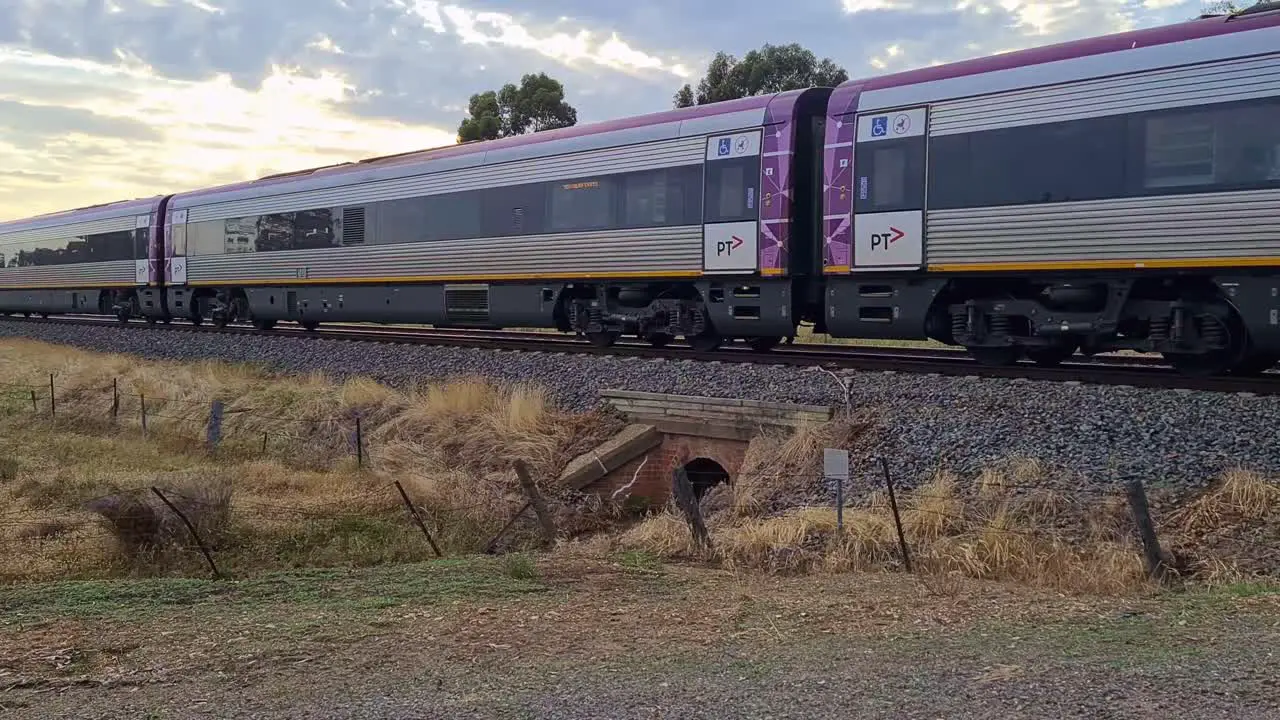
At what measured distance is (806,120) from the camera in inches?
537

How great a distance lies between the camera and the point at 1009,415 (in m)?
9.80

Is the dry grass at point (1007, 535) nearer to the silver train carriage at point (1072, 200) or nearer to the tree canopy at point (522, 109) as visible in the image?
the silver train carriage at point (1072, 200)

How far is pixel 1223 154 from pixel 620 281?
7887mm

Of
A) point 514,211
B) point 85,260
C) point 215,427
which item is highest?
point 514,211

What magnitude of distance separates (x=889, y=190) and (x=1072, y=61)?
2326mm

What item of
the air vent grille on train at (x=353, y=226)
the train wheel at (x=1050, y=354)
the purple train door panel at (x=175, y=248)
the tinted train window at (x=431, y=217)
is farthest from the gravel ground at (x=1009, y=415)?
the purple train door panel at (x=175, y=248)

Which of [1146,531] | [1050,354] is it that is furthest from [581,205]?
[1146,531]

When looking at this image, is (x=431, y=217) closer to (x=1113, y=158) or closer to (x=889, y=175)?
(x=889, y=175)

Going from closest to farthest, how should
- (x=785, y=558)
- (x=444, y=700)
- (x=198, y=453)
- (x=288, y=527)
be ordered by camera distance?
(x=444, y=700) → (x=785, y=558) → (x=288, y=527) → (x=198, y=453)

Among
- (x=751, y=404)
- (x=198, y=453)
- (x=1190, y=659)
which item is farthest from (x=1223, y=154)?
(x=198, y=453)

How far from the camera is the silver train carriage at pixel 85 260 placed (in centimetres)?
2772

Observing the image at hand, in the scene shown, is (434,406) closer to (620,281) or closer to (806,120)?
(620,281)

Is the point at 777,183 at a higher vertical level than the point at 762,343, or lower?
higher

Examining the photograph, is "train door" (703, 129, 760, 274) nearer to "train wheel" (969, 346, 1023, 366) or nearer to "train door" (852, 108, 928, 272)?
"train door" (852, 108, 928, 272)
